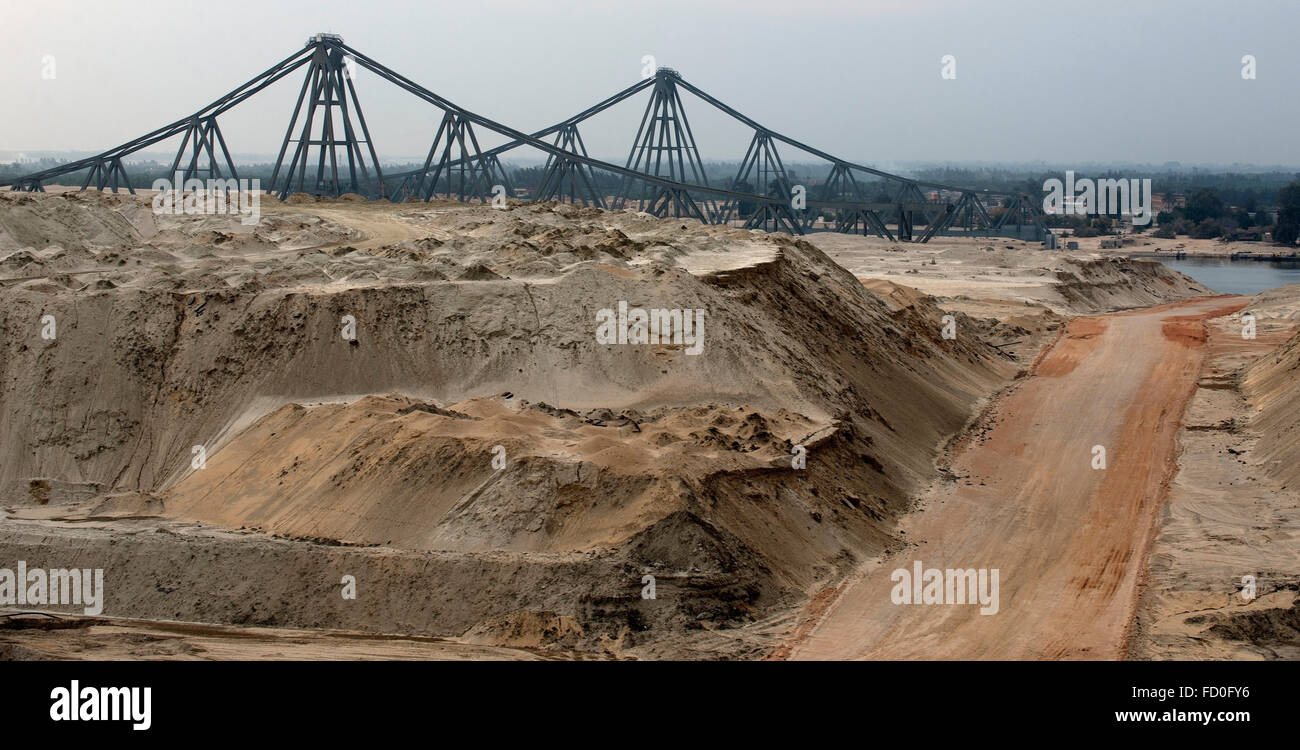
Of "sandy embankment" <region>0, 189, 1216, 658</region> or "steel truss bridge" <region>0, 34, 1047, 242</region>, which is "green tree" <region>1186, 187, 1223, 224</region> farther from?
"sandy embankment" <region>0, 189, 1216, 658</region>

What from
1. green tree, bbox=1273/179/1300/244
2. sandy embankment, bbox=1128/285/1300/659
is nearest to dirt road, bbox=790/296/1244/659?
sandy embankment, bbox=1128/285/1300/659

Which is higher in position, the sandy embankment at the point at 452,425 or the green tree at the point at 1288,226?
the green tree at the point at 1288,226

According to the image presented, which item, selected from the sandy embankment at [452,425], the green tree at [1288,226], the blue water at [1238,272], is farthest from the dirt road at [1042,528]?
the green tree at [1288,226]

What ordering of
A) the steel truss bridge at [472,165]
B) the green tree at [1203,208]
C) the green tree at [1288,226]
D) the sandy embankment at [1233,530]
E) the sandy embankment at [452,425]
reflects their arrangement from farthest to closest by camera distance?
the green tree at [1203,208] < the green tree at [1288,226] < the steel truss bridge at [472,165] < the sandy embankment at [452,425] < the sandy embankment at [1233,530]

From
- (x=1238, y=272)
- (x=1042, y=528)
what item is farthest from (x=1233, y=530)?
(x=1238, y=272)

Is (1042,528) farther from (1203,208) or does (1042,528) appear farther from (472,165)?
(1203,208)

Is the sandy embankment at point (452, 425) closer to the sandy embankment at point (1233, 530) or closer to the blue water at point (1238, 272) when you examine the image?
the sandy embankment at point (1233, 530)

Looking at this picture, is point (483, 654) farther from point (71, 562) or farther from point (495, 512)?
point (71, 562)
